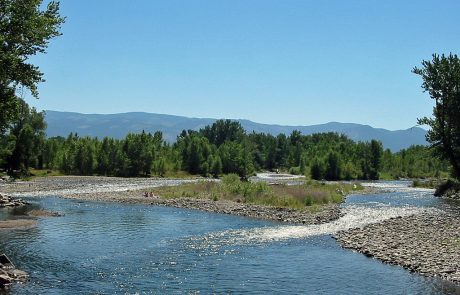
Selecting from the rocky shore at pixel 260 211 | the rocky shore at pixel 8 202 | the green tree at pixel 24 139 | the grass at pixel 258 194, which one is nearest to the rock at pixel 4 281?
the rocky shore at pixel 260 211

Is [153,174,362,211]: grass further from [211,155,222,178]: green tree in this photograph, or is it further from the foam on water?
[211,155,222,178]: green tree

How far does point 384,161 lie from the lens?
588ft

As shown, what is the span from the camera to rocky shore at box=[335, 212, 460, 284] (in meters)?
25.7

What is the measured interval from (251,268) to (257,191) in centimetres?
3823

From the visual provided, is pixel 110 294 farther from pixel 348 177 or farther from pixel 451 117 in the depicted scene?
pixel 348 177

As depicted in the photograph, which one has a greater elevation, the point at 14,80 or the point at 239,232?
the point at 14,80

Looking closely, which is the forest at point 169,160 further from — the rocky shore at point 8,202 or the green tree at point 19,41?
the green tree at point 19,41

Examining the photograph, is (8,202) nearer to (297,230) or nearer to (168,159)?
(297,230)

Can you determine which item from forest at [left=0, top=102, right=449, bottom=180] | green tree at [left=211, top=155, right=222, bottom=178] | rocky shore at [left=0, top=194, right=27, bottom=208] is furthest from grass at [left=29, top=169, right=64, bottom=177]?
rocky shore at [left=0, top=194, right=27, bottom=208]

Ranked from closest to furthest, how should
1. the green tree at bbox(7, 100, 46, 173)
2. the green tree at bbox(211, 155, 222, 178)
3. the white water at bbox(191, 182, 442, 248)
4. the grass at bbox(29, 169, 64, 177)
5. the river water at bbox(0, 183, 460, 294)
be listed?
1. the river water at bbox(0, 183, 460, 294)
2. the white water at bbox(191, 182, 442, 248)
3. the green tree at bbox(7, 100, 46, 173)
4. the grass at bbox(29, 169, 64, 177)
5. the green tree at bbox(211, 155, 222, 178)

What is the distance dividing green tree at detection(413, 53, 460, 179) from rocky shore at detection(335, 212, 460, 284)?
3803 centimetres

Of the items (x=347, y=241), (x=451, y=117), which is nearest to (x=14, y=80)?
(x=347, y=241)

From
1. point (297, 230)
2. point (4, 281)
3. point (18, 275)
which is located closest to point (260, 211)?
point (297, 230)

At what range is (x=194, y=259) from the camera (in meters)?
28.8
